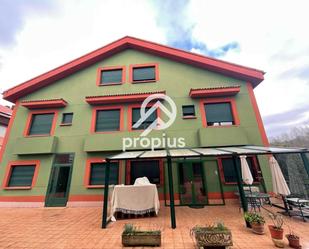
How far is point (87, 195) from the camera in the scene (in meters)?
8.48

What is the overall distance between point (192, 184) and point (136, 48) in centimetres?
1068

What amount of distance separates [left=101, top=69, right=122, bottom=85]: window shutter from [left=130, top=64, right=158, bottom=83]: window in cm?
100

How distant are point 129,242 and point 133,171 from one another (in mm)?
5111

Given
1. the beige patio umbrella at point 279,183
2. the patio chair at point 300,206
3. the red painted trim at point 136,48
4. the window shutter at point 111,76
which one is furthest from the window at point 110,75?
the patio chair at point 300,206

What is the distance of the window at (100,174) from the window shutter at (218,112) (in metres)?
6.64

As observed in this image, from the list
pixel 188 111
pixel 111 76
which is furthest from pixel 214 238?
pixel 111 76

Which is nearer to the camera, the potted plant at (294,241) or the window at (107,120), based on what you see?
the potted plant at (294,241)

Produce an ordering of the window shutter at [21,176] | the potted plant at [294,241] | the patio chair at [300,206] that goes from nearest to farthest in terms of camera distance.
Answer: the potted plant at [294,241]
the patio chair at [300,206]
the window shutter at [21,176]

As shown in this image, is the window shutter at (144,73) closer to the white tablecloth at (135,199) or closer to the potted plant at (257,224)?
the white tablecloth at (135,199)

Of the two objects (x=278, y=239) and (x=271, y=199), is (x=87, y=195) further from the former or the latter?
(x=271, y=199)

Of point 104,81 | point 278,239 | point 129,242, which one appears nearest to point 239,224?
point 278,239

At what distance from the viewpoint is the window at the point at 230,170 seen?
823 cm

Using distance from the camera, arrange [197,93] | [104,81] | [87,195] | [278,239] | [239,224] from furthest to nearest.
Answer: [104,81] < [197,93] < [87,195] < [239,224] < [278,239]

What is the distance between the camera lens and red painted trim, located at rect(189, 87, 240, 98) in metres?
9.29
